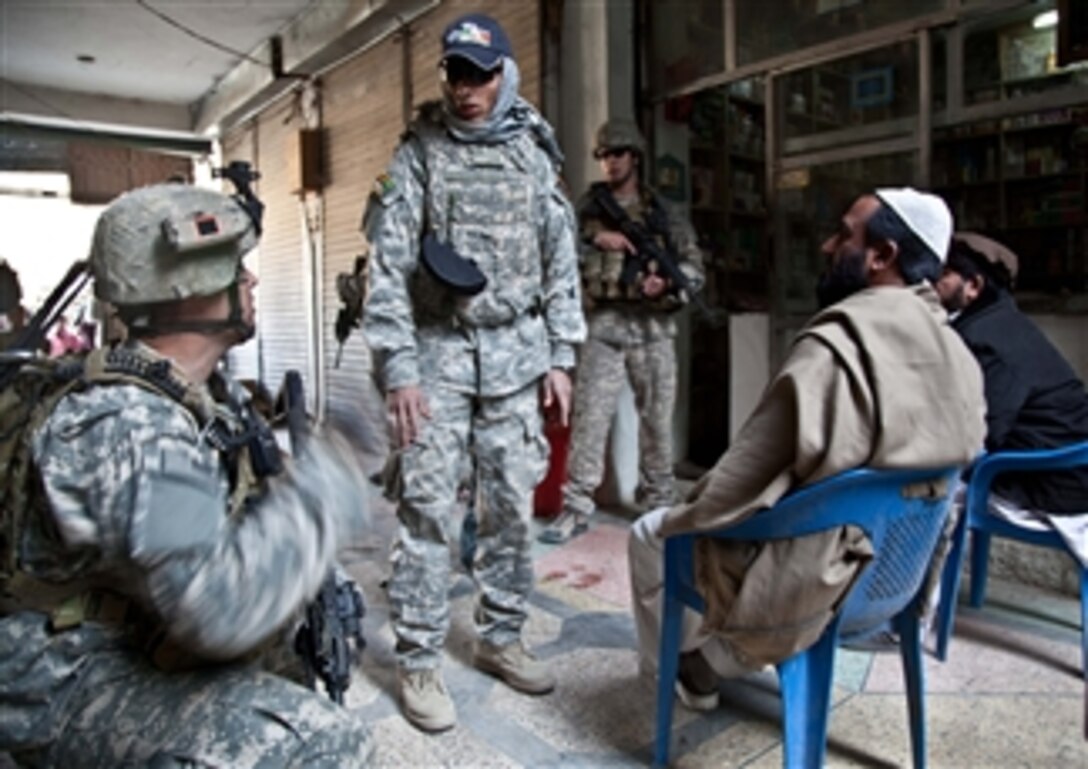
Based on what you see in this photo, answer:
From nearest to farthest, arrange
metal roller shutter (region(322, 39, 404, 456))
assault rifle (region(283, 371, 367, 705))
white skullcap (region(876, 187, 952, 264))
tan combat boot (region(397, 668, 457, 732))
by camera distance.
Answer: assault rifle (region(283, 371, 367, 705)) < white skullcap (region(876, 187, 952, 264)) < tan combat boot (region(397, 668, 457, 732)) < metal roller shutter (region(322, 39, 404, 456))

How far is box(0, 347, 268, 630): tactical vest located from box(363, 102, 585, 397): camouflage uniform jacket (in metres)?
0.96

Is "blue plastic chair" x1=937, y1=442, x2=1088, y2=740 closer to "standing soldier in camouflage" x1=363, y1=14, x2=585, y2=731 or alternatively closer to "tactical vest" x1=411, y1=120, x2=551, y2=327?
"standing soldier in camouflage" x1=363, y1=14, x2=585, y2=731

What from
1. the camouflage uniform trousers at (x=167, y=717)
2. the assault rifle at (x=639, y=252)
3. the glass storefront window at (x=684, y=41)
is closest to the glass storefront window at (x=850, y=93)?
the glass storefront window at (x=684, y=41)

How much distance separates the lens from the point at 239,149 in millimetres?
9859

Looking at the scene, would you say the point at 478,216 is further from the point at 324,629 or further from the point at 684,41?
the point at 684,41

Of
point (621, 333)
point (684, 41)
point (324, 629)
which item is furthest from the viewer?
point (684, 41)

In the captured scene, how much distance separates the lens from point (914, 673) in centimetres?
180

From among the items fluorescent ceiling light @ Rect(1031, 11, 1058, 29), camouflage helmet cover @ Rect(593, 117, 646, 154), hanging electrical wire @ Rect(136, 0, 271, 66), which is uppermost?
hanging electrical wire @ Rect(136, 0, 271, 66)

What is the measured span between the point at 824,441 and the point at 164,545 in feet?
3.48

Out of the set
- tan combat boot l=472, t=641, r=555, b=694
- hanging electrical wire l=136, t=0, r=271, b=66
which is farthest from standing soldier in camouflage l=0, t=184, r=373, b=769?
hanging electrical wire l=136, t=0, r=271, b=66

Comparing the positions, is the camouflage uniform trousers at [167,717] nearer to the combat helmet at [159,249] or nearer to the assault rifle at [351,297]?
the combat helmet at [159,249]

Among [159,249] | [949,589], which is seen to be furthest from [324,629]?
[949,589]

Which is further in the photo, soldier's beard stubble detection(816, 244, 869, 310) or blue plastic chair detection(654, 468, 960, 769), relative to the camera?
soldier's beard stubble detection(816, 244, 869, 310)

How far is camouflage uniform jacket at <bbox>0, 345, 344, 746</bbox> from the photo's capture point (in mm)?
988
